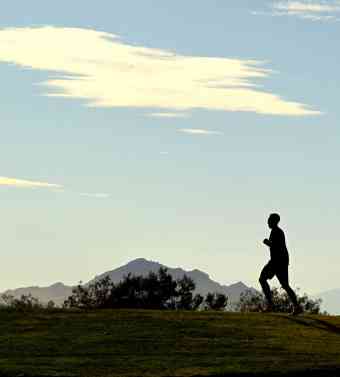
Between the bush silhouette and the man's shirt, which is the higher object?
the bush silhouette

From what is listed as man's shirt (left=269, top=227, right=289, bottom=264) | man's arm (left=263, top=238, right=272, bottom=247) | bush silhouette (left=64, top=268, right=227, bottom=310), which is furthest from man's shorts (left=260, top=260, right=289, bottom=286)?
bush silhouette (left=64, top=268, right=227, bottom=310)

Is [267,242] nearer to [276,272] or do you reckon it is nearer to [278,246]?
[278,246]

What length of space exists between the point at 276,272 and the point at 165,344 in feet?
19.5

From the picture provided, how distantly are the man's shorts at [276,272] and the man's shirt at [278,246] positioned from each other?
135 mm

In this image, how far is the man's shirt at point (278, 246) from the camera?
37969mm

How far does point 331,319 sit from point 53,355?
1046 centimetres

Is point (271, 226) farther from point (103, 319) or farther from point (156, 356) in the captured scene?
point (156, 356)

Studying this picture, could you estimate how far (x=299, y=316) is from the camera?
39281 millimetres

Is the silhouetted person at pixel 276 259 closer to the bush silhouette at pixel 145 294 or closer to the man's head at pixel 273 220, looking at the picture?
the man's head at pixel 273 220

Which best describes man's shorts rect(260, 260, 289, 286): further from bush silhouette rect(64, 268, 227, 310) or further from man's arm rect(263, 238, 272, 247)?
bush silhouette rect(64, 268, 227, 310)

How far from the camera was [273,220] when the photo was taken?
3784cm

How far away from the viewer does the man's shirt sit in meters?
38.0

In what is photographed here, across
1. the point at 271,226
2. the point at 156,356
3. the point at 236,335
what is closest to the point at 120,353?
the point at 156,356

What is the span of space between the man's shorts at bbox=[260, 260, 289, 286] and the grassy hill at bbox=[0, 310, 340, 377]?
45.0 inches
